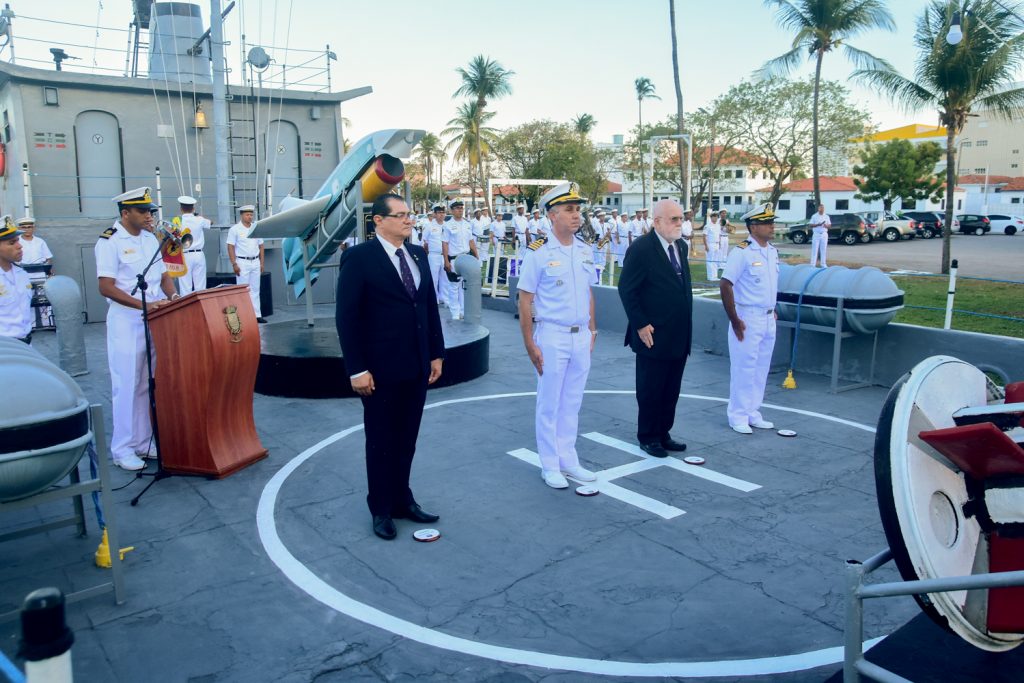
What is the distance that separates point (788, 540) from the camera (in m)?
4.52

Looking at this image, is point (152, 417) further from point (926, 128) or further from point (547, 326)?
point (926, 128)

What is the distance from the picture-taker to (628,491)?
5320 mm

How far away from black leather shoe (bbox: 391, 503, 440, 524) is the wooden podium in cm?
166

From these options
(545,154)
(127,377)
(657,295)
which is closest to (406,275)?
(657,295)

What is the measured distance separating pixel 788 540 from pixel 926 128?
111078mm

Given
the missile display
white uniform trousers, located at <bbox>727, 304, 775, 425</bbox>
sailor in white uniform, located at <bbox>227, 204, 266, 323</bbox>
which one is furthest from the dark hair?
sailor in white uniform, located at <bbox>227, 204, 266, 323</bbox>

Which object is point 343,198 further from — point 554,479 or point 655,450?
point 554,479

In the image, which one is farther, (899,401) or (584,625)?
(584,625)

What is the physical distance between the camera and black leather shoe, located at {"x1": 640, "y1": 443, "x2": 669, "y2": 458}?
6.07m

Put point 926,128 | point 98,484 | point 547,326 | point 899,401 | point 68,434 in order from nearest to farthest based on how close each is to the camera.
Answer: point 899,401 → point 68,434 → point 98,484 → point 547,326 → point 926,128

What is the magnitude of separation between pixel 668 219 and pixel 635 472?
1969mm

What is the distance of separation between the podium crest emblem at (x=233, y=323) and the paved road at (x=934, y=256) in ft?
68.4

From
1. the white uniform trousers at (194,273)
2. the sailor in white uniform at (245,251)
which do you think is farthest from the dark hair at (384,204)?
the white uniform trousers at (194,273)

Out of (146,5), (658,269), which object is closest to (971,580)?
(658,269)
